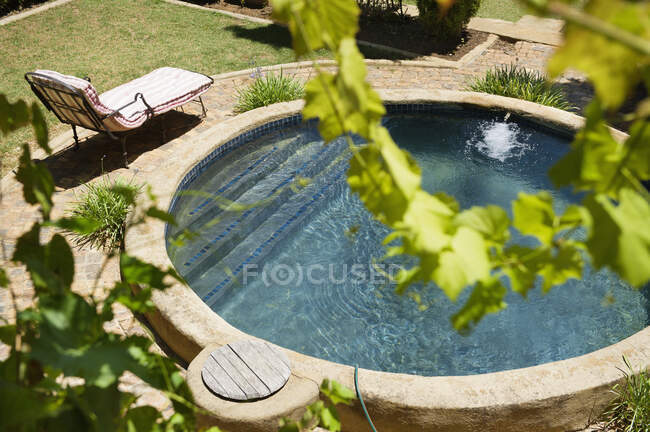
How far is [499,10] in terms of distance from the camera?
1207 cm

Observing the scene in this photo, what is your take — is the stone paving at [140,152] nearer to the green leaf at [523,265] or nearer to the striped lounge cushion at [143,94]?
the striped lounge cushion at [143,94]

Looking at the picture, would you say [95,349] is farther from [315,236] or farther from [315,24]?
[315,236]

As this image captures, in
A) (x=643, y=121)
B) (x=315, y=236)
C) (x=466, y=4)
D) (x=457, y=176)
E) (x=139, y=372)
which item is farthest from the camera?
(x=466, y=4)

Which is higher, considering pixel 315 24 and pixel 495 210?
pixel 315 24

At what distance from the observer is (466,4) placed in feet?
30.5

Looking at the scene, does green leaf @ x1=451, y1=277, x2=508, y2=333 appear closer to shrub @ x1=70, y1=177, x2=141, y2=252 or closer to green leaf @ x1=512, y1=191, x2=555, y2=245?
green leaf @ x1=512, y1=191, x2=555, y2=245

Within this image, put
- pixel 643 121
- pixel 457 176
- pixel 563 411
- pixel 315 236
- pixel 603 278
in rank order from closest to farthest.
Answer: pixel 643 121
pixel 563 411
pixel 603 278
pixel 315 236
pixel 457 176

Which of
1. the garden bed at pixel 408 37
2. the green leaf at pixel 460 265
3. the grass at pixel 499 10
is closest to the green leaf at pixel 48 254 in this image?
→ the green leaf at pixel 460 265

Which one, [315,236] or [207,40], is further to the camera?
[207,40]

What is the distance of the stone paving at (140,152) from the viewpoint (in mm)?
4145

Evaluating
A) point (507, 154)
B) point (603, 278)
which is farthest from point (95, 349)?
point (507, 154)

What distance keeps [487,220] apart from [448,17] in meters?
9.43

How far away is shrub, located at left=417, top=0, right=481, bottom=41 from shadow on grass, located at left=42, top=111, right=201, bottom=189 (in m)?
5.12

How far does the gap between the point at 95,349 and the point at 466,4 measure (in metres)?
9.82
